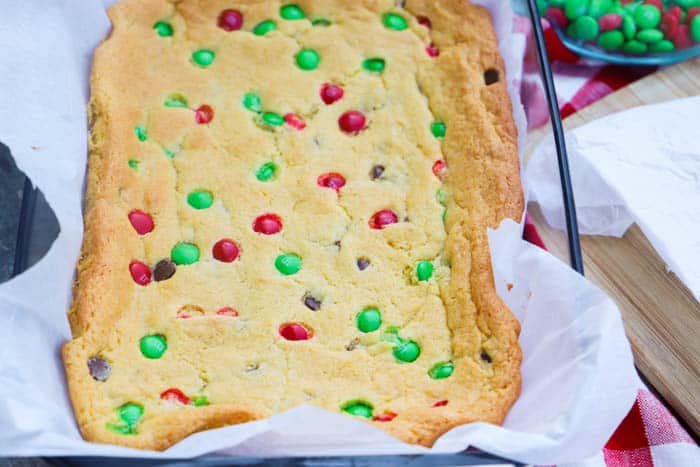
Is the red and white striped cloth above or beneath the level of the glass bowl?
beneath

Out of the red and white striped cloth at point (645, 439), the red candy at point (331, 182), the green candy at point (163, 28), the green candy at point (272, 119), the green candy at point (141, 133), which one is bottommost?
the red and white striped cloth at point (645, 439)

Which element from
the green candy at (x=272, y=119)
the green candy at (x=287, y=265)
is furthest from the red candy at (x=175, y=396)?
the green candy at (x=272, y=119)

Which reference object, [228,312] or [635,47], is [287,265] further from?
[635,47]

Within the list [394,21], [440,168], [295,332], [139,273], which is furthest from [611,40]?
[139,273]

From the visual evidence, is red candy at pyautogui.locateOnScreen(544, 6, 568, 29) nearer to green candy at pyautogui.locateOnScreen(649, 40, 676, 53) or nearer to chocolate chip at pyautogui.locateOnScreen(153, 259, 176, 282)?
green candy at pyautogui.locateOnScreen(649, 40, 676, 53)

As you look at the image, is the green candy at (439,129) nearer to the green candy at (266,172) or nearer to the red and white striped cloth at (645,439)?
the red and white striped cloth at (645,439)

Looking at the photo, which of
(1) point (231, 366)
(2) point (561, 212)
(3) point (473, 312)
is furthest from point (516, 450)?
(2) point (561, 212)

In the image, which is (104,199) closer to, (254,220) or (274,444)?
(254,220)

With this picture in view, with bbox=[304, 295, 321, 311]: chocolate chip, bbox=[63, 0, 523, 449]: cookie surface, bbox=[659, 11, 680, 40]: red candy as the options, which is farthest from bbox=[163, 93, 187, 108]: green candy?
bbox=[659, 11, 680, 40]: red candy
